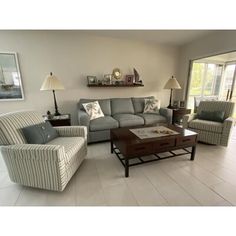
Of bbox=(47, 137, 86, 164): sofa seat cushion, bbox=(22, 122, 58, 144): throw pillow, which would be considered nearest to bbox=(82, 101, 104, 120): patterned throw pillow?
bbox=(47, 137, 86, 164): sofa seat cushion

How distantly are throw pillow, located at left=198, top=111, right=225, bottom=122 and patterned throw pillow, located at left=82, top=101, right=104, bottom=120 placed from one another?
2.16m

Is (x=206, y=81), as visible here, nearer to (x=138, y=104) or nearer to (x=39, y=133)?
(x=138, y=104)

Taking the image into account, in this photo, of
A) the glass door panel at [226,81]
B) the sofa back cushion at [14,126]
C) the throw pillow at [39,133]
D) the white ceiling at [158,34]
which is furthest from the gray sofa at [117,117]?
the glass door panel at [226,81]

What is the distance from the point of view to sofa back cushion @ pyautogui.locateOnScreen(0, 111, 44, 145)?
5.18ft

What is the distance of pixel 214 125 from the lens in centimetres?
A: 270

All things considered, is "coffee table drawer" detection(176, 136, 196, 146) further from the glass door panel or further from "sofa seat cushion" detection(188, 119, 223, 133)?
the glass door panel

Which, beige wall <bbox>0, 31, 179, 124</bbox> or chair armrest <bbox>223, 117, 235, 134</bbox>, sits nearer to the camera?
chair armrest <bbox>223, 117, 235, 134</bbox>

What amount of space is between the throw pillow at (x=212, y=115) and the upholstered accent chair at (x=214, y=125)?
0.07 m

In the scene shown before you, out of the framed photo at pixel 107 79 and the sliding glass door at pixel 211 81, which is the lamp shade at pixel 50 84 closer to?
the framed photo at pixel 107 79

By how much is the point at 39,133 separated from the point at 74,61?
2190 mm
